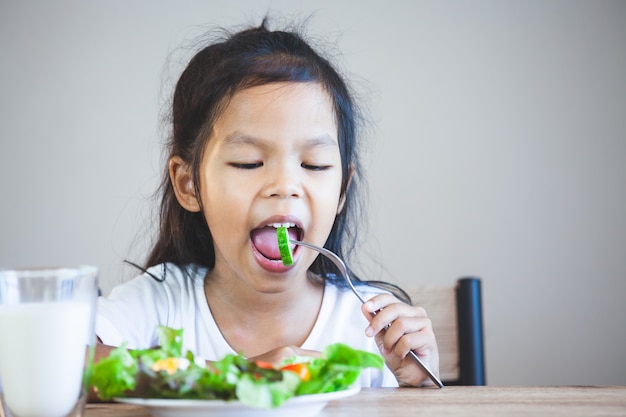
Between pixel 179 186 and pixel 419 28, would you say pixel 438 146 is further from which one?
pixel 179 186

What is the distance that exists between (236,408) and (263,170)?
1.90 ft

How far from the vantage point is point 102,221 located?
2609 millimetres

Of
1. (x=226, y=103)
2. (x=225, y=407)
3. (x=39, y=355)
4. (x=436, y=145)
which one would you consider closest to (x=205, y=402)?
(x=225, y=407)

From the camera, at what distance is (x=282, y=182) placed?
3.55 feet

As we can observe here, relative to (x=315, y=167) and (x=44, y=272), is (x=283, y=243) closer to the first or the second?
(x=315, y=167)

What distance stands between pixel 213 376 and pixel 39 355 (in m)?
0.14

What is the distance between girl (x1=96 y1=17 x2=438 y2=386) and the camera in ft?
3.60

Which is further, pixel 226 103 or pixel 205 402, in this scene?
pixel 226 103

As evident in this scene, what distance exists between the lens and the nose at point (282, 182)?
3.54 feet

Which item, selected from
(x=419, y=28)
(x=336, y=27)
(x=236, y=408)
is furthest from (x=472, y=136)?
(x=236, y=408)

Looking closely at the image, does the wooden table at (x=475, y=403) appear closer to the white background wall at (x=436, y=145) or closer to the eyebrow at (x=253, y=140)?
the eyebrow at (x=253, y=140)

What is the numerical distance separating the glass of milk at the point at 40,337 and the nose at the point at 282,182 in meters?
Answer: 0.53

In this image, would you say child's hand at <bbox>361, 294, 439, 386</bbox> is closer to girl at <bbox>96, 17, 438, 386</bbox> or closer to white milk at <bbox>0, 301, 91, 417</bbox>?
girl at <bbox>96, 17, 438, 386</bbox>

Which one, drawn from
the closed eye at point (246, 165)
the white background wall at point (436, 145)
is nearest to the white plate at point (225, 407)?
the closed eye at point (246, 165)
